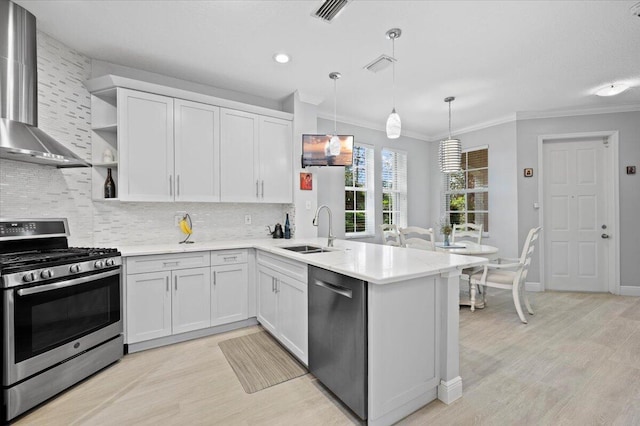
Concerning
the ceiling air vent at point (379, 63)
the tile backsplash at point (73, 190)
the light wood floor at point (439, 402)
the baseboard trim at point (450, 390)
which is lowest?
the light wood floor at point (439, 402)

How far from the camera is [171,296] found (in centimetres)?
282

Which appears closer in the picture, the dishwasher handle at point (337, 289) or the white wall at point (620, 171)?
the dishwasher handle at point (337, 289)

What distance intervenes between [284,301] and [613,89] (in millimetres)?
4835

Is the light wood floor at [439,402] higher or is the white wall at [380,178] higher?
the white wall at [380,178]

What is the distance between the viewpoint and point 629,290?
4340 millimetres

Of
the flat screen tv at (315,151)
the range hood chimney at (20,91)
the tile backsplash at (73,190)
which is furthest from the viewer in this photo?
the flat screen tv at (315,151)

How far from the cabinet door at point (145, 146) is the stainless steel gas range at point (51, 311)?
681 millimetres

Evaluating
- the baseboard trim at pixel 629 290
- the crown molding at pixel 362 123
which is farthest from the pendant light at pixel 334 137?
the baseboard trim at pixel 629 290

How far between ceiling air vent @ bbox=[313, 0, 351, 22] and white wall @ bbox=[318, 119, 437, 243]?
7.56 feet

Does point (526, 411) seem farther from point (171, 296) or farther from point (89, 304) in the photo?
point (89, 304)

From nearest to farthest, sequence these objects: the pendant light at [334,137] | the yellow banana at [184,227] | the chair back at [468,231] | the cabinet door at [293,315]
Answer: the cabinet door at [293,315], the pendant light at [334,137], the yellow banana at [184,227], the chair back at [468,231]

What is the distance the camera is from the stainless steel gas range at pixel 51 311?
6.02 ft

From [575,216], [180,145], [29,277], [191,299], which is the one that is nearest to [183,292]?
[191,299]

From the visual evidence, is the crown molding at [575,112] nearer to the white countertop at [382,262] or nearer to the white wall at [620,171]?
the white wall at [620,171]
